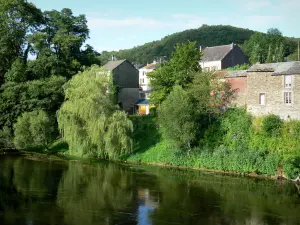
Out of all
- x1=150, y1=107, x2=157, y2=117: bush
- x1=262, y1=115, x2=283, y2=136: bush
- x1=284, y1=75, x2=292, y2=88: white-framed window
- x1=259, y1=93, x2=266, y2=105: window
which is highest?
x1=284, y1=75, x2=292, y2=88: white-framed window

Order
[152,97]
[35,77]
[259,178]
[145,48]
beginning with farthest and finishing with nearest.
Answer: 1. [145,48]
2. [35,77]
3. [152,97]
4. [259,178]

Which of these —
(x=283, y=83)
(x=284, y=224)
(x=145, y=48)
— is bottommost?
(x=284, y=224)

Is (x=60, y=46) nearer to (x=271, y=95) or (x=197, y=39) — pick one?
(x=271, y=95)

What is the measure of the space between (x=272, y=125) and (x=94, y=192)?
14647 mm

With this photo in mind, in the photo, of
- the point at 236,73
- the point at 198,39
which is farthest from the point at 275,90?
the point at 198,39

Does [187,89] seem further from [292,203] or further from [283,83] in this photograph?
[292,203]

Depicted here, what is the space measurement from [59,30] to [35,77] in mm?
7166

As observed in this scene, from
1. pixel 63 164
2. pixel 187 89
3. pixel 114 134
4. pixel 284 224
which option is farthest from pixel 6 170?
pixel 284 224

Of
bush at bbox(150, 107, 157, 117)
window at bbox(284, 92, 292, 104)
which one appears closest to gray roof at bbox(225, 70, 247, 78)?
window at bbox(284, 92, 292, 104)

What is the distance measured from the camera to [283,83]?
99.1 ft

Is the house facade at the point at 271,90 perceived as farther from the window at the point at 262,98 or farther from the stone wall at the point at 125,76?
the stone wall at the point at 125,76

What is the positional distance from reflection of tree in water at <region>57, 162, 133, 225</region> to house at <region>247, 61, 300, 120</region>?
1238 cm

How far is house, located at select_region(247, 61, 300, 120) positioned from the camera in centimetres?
2959

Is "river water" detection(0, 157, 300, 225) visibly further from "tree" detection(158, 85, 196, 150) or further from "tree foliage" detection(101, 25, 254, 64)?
"tree foliage" detection(101, 25, 254, 64)
